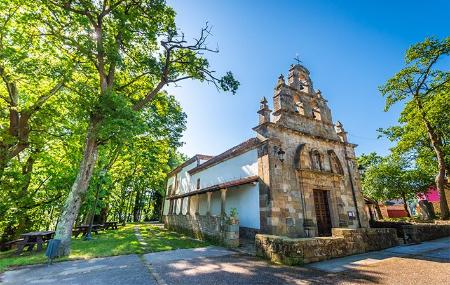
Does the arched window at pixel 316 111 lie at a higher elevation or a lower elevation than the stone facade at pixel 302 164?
higher

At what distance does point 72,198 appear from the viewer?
889 centimetres

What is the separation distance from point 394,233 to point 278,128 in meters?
7.23

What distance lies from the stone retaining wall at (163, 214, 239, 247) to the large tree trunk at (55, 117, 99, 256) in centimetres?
630

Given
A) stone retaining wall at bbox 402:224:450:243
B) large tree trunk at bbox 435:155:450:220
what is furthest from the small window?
large tree trunk at bbox 435:155:450:220

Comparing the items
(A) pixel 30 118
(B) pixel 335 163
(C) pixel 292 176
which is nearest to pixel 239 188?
(C) pixel 292 176

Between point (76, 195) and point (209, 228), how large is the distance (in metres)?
6.61

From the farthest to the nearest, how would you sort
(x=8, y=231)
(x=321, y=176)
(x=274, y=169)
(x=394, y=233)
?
(x=8, y=231) < (x=321, y=176) < (x=274, y=169) < (x=394, y=233)

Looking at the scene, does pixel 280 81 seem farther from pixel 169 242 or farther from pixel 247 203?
pixel 169 242

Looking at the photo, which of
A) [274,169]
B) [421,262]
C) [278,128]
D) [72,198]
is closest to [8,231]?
[72,198]

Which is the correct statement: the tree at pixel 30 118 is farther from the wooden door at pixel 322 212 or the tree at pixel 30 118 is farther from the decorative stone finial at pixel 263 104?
the wooden door at pixel 322 212

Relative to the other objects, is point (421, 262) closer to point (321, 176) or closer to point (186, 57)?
point (321, 176)

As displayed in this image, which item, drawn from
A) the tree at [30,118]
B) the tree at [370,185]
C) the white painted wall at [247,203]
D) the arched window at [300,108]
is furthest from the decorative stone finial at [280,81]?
the tree at [370,185]

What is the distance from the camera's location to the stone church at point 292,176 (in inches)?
424

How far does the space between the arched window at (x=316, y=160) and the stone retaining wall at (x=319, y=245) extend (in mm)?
4450
